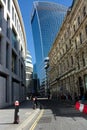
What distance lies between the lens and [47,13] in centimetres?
18638

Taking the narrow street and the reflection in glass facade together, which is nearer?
the narrow street

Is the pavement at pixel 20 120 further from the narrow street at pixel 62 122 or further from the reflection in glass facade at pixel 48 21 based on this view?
the reflection in glass facade at pixel 48 21

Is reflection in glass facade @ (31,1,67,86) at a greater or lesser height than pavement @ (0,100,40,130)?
greater

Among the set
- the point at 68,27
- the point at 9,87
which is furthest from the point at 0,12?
the point at 68,27

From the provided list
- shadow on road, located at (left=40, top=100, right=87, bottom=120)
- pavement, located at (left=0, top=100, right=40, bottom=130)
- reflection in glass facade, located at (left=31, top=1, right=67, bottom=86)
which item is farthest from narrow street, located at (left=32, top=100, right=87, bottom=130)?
reflection in glass facade, located at (left=31, top=1, right=67, bottom=86)

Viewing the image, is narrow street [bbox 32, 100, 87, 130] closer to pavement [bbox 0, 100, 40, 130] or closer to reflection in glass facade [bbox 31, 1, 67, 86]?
pavement [bbox 0, 100, 40, 130]

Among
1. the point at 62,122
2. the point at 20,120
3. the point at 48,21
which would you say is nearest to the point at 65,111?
the point at 20,120

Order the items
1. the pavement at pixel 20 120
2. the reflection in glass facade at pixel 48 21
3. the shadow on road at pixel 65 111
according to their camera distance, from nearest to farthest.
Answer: the pavement at pixel 20 120
the shadow on road at pixel 65 111
the reflection in glass facade at pixel 48 21

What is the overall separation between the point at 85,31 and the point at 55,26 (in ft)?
469

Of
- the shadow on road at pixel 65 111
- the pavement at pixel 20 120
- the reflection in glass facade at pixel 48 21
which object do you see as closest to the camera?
the pavement at pixel 20 120

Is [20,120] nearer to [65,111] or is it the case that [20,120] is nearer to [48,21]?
[65,111]

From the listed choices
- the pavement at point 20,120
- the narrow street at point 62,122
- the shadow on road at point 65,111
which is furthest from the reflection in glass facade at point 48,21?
the narrow street at point 62,122

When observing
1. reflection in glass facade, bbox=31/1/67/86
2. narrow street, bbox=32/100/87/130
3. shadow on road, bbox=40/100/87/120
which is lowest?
narrow street, bbox=32/100/87/130

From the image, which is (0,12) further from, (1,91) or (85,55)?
(85,55)
